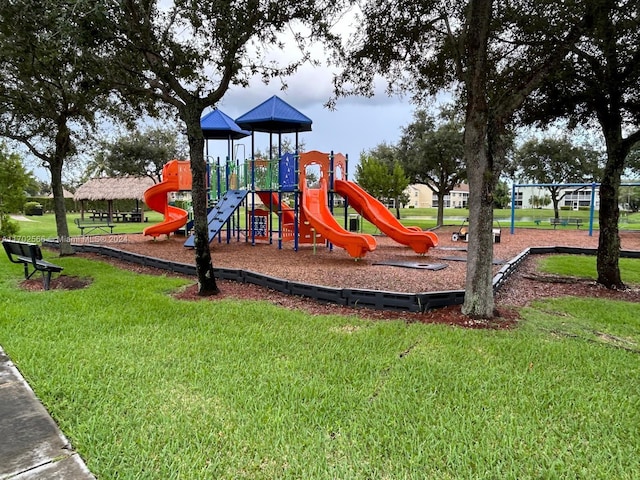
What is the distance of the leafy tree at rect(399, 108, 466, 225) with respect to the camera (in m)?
24.0

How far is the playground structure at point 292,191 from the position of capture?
40.4ft

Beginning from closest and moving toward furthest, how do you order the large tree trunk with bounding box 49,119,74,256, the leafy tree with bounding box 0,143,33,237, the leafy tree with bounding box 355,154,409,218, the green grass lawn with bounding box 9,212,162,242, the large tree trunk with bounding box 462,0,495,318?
the large tree trunk with bounding box 462,0,495,318
the large tree trunk with bounding box 49,119,74,256
the leafy tree with bounding box 0,143,33,237
the green grass lawn with bounding box 9,212,162,242
the leafy tree with bounding box 355,154,409,218

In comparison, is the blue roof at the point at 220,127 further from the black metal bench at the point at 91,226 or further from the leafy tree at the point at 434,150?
the leafy tree at the point at 434,150

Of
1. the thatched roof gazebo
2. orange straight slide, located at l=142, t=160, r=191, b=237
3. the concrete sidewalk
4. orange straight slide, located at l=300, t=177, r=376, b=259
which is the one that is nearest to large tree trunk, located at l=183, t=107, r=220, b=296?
the concrete sidewalk

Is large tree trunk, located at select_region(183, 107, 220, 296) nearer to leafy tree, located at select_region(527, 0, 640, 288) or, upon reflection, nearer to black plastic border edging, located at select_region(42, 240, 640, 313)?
black plastic border edging, located at select_region(42, 240, 640, 313)

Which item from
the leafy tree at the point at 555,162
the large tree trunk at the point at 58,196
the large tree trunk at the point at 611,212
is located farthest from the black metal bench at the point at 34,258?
the leafy tree at the point at 555,162

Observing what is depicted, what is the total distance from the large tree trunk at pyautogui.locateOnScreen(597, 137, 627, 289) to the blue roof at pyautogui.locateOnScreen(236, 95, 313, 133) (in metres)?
9.00

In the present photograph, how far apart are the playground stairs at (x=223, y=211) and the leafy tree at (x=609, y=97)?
9.36 metres

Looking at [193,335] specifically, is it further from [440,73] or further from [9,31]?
[440,73]

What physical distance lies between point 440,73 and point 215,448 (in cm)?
796

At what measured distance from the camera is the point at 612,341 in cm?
508

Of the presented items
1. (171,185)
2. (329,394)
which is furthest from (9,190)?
(329,394)

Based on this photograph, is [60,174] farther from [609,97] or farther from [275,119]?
[609,97]

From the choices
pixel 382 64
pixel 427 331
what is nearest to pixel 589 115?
pixel 382 64
